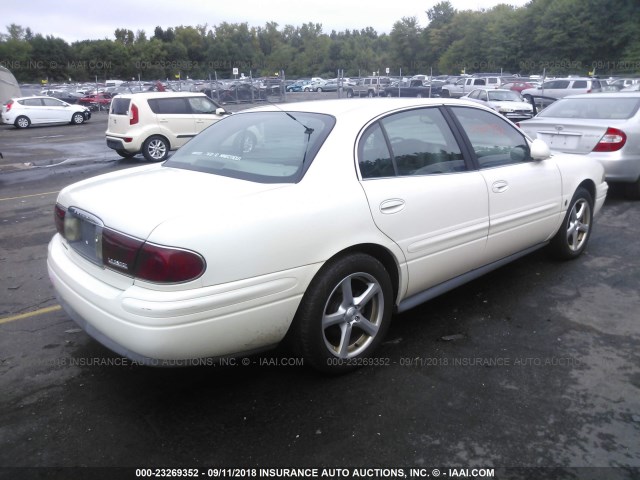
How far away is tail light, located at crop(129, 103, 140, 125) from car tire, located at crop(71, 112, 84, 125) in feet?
48.7

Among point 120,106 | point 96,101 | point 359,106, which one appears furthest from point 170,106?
point 96,101

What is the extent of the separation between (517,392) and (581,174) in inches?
104

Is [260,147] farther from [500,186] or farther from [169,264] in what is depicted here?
[500,186]

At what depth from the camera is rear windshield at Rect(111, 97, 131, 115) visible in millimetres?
12787

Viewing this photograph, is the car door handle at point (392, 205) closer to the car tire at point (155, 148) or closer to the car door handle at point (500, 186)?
the car door handle at point (500, 186)

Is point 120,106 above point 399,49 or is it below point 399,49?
below

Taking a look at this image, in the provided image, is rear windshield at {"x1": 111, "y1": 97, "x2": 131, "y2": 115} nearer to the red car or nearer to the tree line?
the red car

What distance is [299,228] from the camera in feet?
8.73

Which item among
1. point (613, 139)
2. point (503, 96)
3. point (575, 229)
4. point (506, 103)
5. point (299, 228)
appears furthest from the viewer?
point (503, 96)

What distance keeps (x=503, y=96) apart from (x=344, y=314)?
19802mm

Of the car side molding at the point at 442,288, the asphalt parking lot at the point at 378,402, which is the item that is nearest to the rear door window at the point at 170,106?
the asphalt parking lot at the point at 378,402

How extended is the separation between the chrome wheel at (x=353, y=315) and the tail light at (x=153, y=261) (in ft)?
2.72

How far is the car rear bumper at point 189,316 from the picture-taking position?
92.9 inches

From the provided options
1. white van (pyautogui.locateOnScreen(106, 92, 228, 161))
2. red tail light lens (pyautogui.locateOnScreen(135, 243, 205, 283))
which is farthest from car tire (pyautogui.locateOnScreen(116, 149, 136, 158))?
red tail light lens (pyautogui.locateOnScreen(135, 243, 205, 283))
